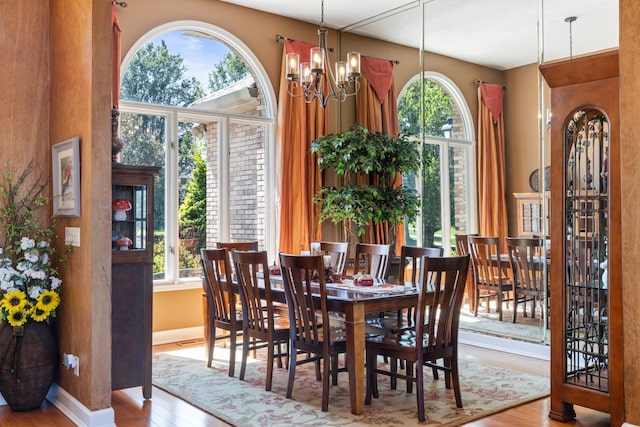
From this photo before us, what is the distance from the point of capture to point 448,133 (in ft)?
20.1

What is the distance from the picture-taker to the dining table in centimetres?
357

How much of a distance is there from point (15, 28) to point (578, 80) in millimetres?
3620

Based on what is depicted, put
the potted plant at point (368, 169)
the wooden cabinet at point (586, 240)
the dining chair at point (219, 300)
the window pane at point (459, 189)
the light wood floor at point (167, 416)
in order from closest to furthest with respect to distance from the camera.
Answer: the wooden cabinet at point (586, 240)
the light wood floor at point (167, 416)
the dining chair at point (219, 300)
the window pane at point (459, 189)
the potted plant at point (368, 169)

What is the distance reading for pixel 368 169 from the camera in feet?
19.9

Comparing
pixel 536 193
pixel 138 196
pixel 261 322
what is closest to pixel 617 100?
pixel 536 193

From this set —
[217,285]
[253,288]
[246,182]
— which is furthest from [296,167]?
[253,288]

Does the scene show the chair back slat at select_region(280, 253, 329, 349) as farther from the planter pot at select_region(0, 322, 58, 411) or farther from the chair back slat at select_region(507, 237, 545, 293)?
the chair back slat at select_region(507, 237, 545, 293)

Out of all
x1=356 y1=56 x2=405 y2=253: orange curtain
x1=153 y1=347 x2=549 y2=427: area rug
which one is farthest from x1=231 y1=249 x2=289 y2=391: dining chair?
x1=356 y1=56 x2=405 y2=253: orange curtain

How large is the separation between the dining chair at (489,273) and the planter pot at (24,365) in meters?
3.64

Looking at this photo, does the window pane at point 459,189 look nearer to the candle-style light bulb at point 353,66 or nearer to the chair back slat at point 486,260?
the chair back slat at point 486,260

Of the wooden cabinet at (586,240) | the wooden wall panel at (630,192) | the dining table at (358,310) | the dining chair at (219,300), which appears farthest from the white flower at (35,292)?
the wooden wall panel at (630,192)

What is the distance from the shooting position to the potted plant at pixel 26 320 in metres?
3.69

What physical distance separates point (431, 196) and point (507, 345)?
1733 mm

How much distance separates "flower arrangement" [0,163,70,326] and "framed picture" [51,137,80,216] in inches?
8.6
